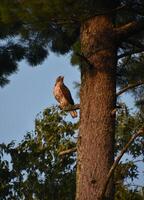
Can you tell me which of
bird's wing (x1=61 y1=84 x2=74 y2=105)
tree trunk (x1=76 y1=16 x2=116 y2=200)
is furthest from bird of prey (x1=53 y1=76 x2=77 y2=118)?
tree trunk (x1=76 y1=16 x2=116 y2=200)

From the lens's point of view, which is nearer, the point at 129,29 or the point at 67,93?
the point at 129,29

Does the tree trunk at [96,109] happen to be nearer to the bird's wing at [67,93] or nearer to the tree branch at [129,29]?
the tree branch at [129,29]

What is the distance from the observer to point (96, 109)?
7363 millimetres

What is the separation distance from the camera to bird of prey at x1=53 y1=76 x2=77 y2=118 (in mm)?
10023

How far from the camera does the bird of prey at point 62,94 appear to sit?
10023mm

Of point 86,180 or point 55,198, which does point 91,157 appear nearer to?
point 86,180

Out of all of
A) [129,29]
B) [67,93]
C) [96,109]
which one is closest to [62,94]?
[67,93]

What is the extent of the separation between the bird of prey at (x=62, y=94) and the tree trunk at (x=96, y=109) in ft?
6.97

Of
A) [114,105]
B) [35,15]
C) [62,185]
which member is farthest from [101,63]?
[62,185]

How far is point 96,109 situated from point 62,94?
327 cm

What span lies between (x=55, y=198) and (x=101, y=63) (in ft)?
14.7

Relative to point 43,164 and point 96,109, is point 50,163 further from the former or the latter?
point 96,109

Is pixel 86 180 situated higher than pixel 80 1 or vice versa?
pixel 80 1

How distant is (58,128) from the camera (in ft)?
40.4
